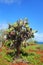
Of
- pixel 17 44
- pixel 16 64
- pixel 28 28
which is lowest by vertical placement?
pixel 16 64

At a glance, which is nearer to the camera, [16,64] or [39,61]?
[16,64]

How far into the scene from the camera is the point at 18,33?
3656 centimetres

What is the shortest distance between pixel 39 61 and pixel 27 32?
5.30 meters

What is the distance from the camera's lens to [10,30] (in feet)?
119

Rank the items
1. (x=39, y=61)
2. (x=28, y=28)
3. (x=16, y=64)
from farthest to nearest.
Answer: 1. (x=28, y=28)
2. (x=39, y=61)
3. (x=16, y=64)

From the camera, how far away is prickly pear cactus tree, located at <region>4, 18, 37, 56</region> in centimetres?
3650

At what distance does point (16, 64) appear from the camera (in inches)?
1277

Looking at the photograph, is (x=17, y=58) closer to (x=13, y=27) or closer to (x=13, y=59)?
(x=13, y=59)

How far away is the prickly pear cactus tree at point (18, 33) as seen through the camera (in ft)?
120

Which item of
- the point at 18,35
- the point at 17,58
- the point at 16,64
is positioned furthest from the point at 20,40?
the point at 16,64

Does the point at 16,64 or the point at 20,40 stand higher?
the point at 20,40

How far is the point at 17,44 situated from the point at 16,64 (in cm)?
567

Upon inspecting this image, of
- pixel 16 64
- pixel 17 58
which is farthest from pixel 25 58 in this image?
pixel 16 64

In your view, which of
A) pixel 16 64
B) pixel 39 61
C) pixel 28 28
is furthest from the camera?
pixel 28 28
